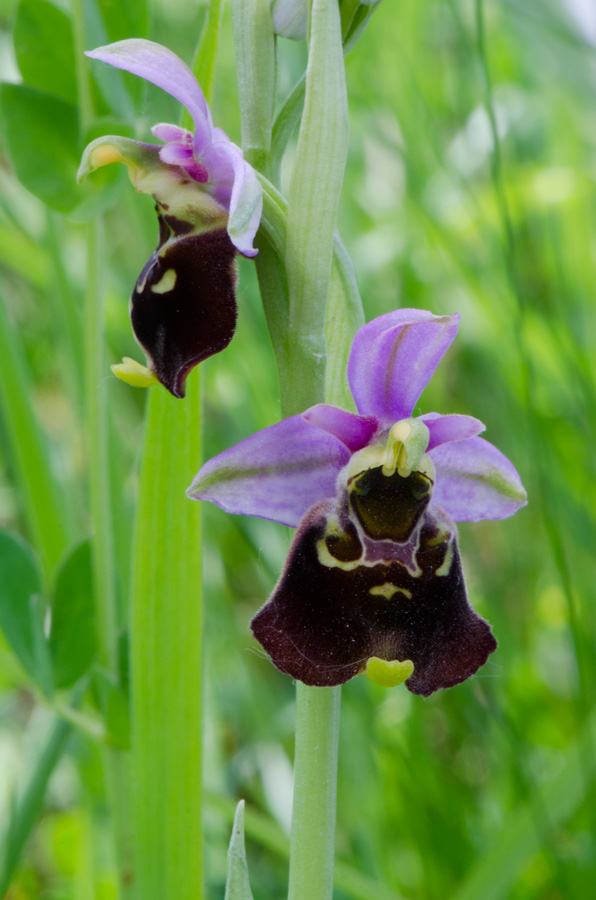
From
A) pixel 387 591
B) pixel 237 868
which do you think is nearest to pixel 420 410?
pixel 387 591

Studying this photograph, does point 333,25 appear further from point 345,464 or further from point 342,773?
point 342,773

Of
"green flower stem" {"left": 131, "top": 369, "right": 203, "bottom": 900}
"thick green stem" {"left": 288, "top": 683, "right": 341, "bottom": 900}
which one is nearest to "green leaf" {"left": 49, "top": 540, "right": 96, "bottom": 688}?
"green flower stem" {"left": 131, "top": 369, "right": 203, "bottom": 900}

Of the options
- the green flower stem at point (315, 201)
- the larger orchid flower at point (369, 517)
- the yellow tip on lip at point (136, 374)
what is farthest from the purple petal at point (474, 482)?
the yellow tip on lip at point (136, 374)

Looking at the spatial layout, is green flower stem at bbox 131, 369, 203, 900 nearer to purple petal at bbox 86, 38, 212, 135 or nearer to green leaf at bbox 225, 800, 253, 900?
green leaf at bbox 225, 800, 253, 900

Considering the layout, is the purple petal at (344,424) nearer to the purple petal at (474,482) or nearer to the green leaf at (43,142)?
the purple petal at (474,482)

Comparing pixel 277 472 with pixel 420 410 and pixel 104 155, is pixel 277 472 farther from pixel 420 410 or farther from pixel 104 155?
pixel 104 155
